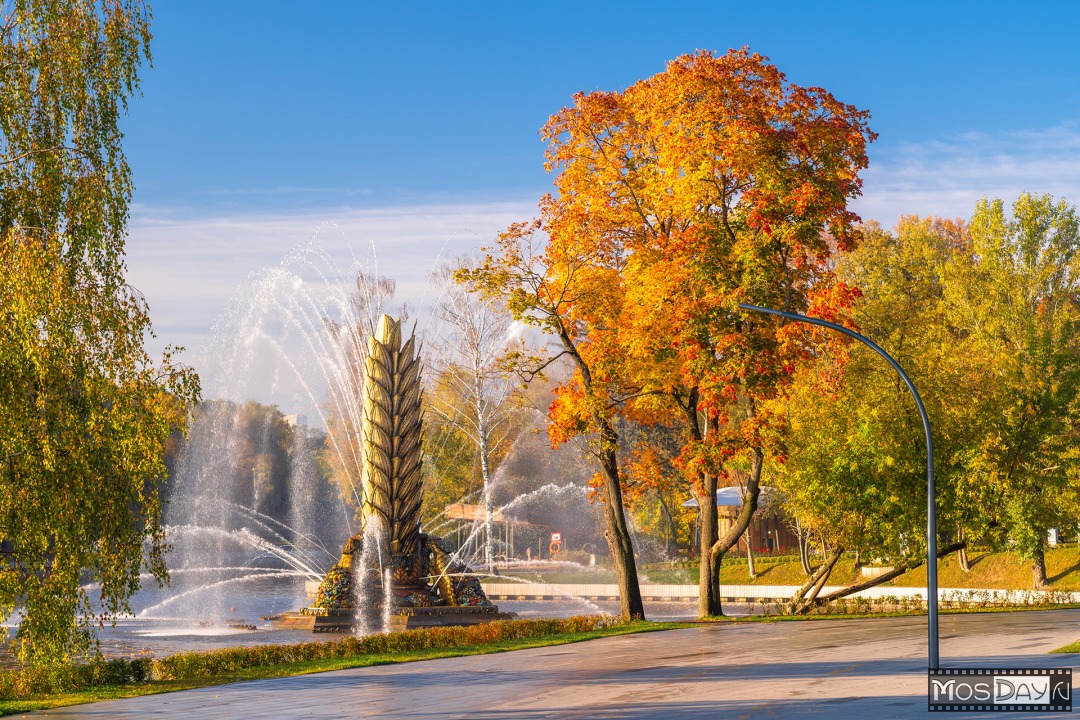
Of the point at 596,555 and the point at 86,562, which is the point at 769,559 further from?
the point at 86,562

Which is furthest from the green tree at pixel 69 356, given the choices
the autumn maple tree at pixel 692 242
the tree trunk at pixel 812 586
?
the tree trunk at pixel 812 586

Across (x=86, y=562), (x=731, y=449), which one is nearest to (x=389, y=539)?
(x=731, y=449)

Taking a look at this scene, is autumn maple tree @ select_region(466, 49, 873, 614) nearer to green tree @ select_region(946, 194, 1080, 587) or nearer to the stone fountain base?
the stone fountain base

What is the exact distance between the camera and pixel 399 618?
30.5 metres

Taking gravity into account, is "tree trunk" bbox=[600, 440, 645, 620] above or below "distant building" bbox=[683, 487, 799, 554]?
above

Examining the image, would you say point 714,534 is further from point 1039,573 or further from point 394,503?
point 1039,573

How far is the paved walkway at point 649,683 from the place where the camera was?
51.2 feet

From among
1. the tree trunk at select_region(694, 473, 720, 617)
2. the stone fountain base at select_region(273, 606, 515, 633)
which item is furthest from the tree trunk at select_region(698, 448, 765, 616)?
the stone fountain base at select_region(273, 606, 515, 633)

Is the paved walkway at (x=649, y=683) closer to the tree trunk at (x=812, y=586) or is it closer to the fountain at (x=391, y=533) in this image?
the fountain at (x=391, y=533)

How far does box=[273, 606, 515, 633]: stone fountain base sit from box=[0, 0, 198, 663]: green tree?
1302 centimetres

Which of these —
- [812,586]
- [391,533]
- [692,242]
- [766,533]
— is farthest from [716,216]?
[766,533]

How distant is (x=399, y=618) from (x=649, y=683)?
1324 centimetres

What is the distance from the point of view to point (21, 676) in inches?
727

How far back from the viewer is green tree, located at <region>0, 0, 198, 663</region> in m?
15.5
